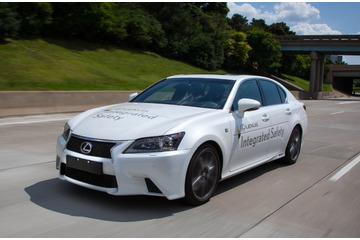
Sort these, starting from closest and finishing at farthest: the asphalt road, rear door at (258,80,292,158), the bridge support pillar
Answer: the asphalt road
rear door at (258,80,292,158)
the bridge support pillar

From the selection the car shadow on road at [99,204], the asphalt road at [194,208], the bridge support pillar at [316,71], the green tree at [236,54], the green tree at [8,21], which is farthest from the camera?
the bridge support pillar at [316,71]

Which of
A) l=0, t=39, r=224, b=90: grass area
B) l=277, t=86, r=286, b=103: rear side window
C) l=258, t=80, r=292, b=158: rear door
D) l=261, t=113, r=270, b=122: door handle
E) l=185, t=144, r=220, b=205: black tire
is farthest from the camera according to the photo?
l=0, t=39, r=224, b=90: grass area

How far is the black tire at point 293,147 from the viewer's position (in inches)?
271

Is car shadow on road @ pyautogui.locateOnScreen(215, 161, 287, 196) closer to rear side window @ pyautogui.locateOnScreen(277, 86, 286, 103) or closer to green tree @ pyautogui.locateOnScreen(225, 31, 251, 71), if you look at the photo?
rear side window @ pyautogui.locateOnScreen(277, 86, 286, 103)

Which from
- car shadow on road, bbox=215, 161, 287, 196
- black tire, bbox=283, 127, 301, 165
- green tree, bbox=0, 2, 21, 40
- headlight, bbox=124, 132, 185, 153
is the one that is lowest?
car shadow on road, bbox=215, 161, 287, 196

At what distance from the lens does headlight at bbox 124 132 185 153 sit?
13.5 feet

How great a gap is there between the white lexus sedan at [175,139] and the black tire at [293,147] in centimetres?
71

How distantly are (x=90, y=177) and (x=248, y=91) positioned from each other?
109 inches

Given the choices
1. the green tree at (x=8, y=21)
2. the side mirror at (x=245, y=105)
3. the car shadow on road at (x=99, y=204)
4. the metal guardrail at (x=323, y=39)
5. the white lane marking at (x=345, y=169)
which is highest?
the metal guardrail at (x=323, y=39)

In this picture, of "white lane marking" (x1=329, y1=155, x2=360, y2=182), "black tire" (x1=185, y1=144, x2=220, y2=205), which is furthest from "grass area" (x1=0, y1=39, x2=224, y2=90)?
"black tire" (x1=185, y1=144, x2=220, y2=205)

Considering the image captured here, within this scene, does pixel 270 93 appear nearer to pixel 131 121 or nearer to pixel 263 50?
pixel 131 121

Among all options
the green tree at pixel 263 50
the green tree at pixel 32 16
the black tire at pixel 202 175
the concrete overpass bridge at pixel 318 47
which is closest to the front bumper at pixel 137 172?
the black tire at pixel 202 175

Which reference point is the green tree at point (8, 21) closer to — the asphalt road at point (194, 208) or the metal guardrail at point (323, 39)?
the asphalt road at point (194, 208)

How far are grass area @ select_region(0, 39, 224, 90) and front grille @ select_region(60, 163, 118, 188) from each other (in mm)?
12490
